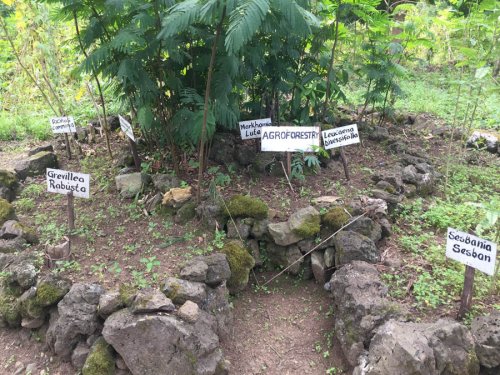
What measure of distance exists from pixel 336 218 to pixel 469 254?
3.60 feet

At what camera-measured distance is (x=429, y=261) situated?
3189 mm

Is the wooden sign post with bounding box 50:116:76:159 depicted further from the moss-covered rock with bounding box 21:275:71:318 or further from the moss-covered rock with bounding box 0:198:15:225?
the moss-covered rock with bounding box 21:275:71:318

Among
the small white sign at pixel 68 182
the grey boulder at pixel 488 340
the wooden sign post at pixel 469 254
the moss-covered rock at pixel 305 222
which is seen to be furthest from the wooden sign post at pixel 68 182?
the grey boulder at pixel 488 340

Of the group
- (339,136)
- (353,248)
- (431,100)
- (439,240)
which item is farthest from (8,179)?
(431,100)

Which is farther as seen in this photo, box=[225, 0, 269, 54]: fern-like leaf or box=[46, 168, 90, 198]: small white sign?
box=[46, 168, 90, 198]: small white sign

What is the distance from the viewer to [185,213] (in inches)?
139

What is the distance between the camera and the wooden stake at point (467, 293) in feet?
8.39

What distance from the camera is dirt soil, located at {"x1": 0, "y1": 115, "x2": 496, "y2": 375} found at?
283cm

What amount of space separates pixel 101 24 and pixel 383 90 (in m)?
3.28

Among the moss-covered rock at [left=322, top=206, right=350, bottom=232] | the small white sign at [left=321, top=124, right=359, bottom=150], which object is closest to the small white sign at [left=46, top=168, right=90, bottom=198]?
the moss-covered rock at [left=322, top=206, right=350, bottom=232]

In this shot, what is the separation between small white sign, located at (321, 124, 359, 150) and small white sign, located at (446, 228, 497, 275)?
5.06 feet

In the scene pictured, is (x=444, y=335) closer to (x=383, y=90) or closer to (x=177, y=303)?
(x=177, y=303)

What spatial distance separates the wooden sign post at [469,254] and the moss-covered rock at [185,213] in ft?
6.73

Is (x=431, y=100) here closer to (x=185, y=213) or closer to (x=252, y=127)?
(x=252, y=127)
